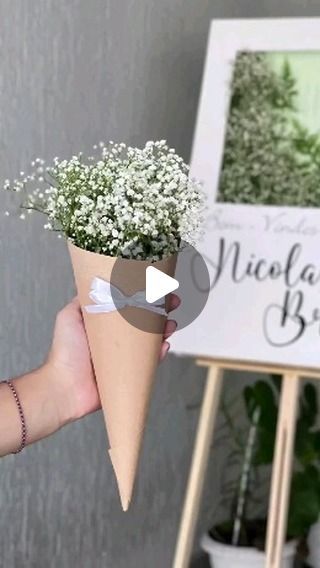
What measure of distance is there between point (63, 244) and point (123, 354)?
0.63m

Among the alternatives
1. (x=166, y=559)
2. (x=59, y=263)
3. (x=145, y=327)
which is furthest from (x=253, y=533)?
(x=145, y=327)

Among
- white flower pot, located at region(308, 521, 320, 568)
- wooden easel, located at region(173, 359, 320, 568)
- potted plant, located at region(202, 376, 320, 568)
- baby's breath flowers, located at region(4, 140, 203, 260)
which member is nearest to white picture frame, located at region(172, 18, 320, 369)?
wooden easel, located at region(173, 359, 320, 568)

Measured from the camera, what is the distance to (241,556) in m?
2.05

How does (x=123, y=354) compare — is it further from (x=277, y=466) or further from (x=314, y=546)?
(x=314, y=546)

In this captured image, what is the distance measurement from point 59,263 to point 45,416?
556 mm

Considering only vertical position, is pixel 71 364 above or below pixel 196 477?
above

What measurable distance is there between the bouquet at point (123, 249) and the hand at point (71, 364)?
44mm

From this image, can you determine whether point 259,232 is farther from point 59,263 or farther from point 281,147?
point 59,263

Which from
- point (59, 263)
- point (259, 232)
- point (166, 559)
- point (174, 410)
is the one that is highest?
point (259, 232)

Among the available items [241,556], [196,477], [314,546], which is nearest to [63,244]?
[196,477]

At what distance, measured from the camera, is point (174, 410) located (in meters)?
2.23

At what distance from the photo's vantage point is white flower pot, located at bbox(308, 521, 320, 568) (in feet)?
7.33

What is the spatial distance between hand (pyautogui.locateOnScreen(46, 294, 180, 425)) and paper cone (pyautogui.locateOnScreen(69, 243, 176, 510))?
0.14 feet
